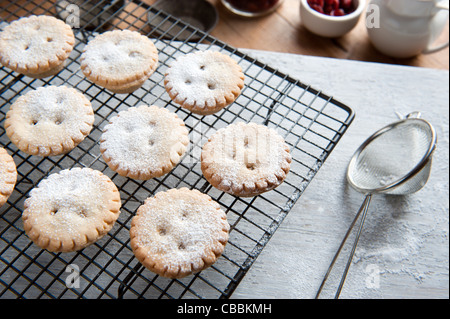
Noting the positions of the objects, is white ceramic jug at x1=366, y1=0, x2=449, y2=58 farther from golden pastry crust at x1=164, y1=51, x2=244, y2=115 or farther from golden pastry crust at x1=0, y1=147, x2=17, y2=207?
golden pastry crust at x1=0, y1=147, x2=17, y2=207

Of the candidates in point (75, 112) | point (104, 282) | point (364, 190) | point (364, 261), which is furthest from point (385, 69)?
point (104, 282)

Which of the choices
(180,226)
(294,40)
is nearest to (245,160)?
(180,226)

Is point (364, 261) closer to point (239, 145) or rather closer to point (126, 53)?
point (239, 145)

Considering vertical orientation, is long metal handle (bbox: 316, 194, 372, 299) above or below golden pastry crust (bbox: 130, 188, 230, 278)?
below

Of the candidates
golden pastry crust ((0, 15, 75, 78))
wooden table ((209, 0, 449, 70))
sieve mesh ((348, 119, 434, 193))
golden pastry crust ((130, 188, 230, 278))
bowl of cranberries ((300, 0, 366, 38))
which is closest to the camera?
golden pastry crust ((130, 188, 230, 278))

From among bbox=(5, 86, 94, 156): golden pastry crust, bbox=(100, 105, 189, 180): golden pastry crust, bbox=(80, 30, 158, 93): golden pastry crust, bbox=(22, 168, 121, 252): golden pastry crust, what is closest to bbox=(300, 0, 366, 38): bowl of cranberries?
bbox=(80, 30, 158, 93): golden pastry crust

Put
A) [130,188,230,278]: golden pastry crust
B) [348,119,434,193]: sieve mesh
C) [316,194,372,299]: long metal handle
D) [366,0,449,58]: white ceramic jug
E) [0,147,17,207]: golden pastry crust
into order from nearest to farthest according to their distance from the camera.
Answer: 1. [130,188,230,278]: golden pastry crust
2. [0,147,17,207]: golden pastry crust
3. [316,194,372,299]: long metal handle
4. [348,119,434,193]: sieve mesh
5. [366,0,449,58]: white ceramic jug
